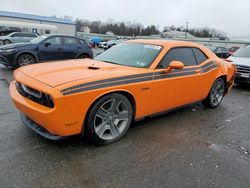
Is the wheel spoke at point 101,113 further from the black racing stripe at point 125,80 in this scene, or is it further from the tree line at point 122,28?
the tree line at point 122,28

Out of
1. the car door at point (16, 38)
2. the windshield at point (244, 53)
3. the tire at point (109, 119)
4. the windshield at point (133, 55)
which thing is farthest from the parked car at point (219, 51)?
the car door at point (16, 38)

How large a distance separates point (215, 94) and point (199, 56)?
3.69 feet

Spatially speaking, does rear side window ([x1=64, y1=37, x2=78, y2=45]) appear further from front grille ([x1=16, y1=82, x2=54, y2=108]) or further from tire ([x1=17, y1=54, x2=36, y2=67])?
front grille ([x1=16, y1=82, x2=54, y2=108])

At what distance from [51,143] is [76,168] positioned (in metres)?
0.71

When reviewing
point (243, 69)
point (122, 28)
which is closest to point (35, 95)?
point (243, 69)

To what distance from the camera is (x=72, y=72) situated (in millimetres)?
3172

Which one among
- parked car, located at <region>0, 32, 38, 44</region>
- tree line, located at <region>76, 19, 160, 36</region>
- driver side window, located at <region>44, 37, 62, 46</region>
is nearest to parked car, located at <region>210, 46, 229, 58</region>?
driver side window, located at <region>44, 37, 62, 46</region>

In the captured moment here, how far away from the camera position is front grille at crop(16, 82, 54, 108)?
8.94ft

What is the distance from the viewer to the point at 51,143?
3205mm

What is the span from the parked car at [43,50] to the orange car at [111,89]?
5.55 meters

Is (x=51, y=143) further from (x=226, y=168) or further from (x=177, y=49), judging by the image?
(x=177, y=49)

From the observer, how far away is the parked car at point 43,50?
→ 862 centimetres

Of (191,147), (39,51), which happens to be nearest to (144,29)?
(39,51)

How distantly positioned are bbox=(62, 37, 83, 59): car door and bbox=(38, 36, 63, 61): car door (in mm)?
207
